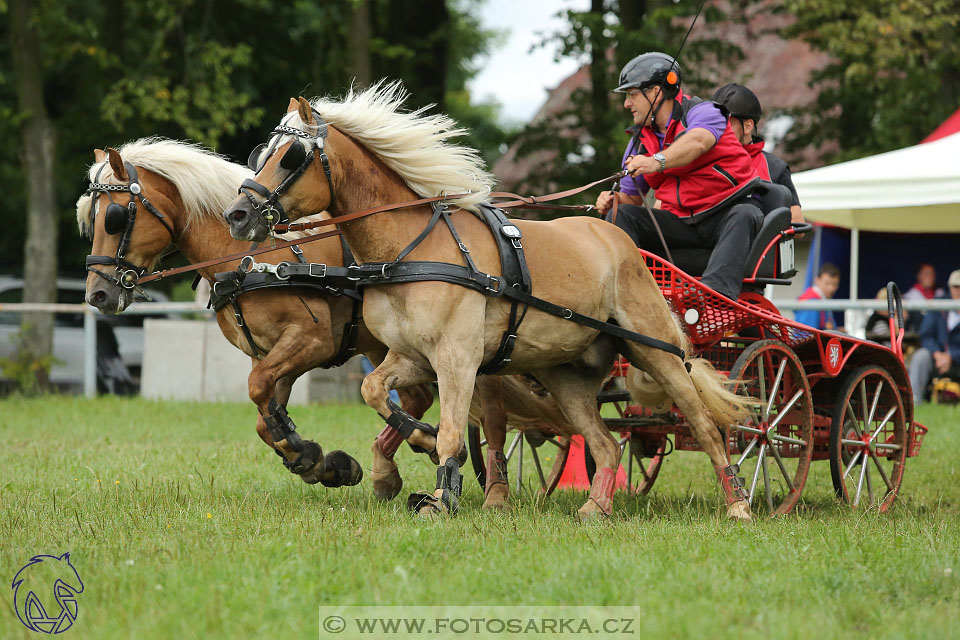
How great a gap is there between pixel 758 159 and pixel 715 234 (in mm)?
1000

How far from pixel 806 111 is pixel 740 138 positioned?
1272cm

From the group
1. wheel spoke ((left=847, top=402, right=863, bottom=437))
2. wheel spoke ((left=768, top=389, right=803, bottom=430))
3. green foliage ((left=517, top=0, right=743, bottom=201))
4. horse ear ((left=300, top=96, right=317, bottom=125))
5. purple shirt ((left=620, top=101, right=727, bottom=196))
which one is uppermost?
green foliage ((left=517, top=0, right=743, bottom=201))

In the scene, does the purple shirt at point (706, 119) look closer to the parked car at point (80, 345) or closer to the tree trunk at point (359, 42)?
the tree trunk at point (359, 42)

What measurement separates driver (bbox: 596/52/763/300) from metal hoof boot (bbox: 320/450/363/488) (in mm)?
2024

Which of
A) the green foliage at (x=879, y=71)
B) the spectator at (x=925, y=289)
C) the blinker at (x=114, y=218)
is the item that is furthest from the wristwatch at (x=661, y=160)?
the green foliage at (x=879, y=71)

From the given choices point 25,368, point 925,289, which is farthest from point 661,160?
point 25,368

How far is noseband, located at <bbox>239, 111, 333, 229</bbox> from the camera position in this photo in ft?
17.1

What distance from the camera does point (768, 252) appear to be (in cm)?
661

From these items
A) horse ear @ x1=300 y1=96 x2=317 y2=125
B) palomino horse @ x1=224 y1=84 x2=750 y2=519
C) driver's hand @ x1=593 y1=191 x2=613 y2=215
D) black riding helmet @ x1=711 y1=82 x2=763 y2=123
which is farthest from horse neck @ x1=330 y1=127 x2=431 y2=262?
black riding helmet @ x1=711 y1=82 x2=763 y2=123

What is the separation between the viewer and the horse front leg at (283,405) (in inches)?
244

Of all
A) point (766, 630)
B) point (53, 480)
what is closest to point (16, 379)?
point (53, 480)

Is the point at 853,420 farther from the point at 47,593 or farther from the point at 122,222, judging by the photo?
the point at 47,593

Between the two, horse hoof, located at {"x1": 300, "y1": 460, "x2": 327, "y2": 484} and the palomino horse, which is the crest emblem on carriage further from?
horse hoof, located at {"x1": 300, "y1": 460, "x2": 327, "y2": 484}

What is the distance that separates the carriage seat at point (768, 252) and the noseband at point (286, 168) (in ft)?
7.59
